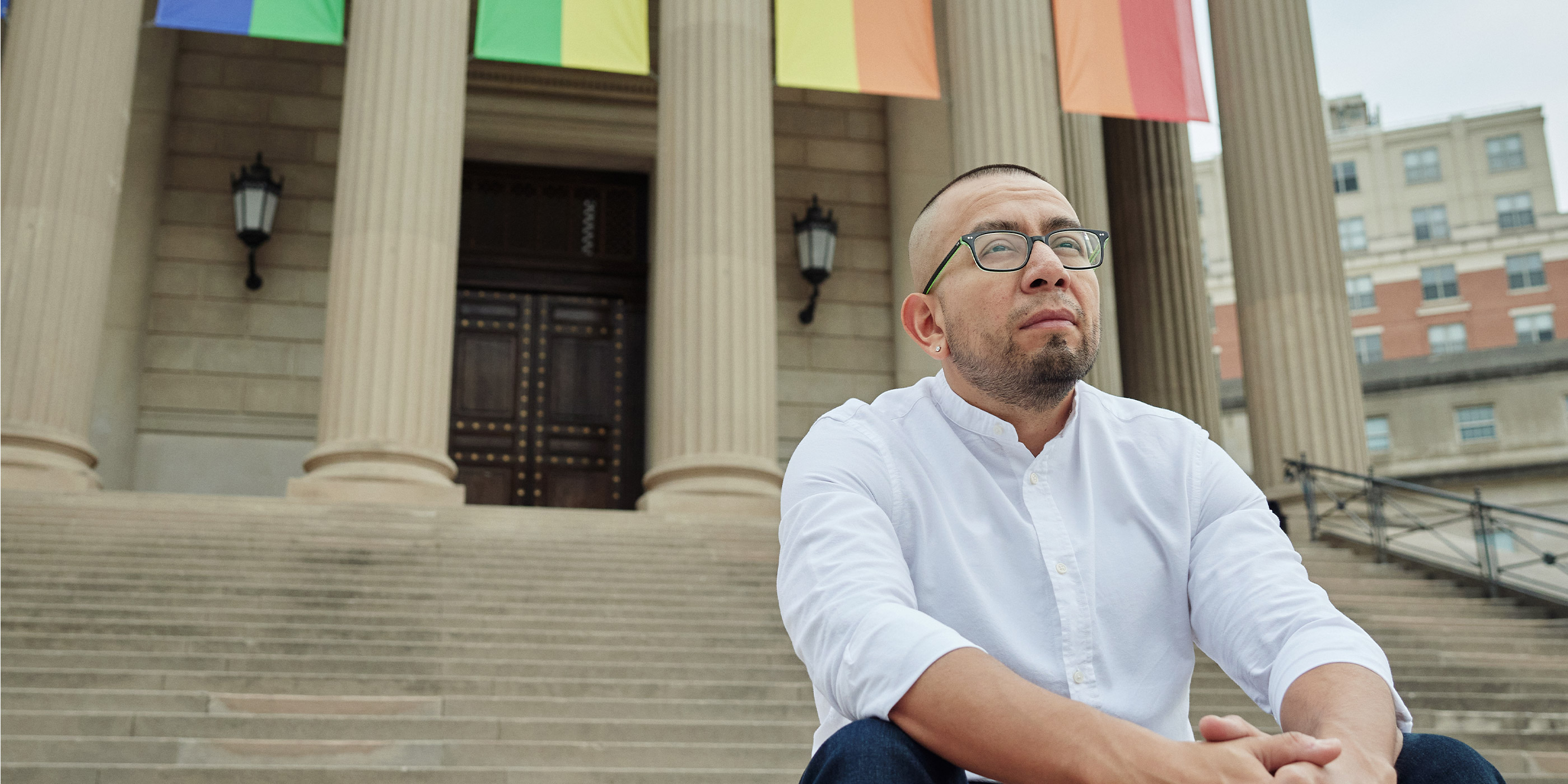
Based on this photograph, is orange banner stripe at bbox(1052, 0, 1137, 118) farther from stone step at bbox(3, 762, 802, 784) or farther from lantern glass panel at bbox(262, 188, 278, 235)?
stone step at bbox(3, 762, 802, 784)

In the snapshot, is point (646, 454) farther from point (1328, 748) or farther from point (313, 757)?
point (1328, 748)

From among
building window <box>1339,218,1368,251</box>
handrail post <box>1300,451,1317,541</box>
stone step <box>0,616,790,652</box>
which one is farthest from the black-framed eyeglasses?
building window <box>1339,218,1368,251</box>

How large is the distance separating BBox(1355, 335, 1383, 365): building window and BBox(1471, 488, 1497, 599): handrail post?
51.5 metres

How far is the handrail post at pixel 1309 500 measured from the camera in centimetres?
1171

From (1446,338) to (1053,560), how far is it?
62473 mm

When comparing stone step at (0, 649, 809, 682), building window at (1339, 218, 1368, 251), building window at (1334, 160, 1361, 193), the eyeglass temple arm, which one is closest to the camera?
the eyeglass temple arm

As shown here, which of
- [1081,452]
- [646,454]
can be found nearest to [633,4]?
[646,454]

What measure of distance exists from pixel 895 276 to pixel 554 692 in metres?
10.9

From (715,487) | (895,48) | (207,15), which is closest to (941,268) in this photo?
(715,487)

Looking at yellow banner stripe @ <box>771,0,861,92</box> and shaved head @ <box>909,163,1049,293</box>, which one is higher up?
yellow banner stripe @ <box>771,0,861,92</box>

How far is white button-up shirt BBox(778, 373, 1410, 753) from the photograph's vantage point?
1980mm

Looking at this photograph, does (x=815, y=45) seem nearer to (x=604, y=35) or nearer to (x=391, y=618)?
(x=604, y=35)

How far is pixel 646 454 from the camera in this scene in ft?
53.3

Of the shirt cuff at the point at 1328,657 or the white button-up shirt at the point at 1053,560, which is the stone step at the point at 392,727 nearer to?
the white button-up shirt at the point at 1053,560
